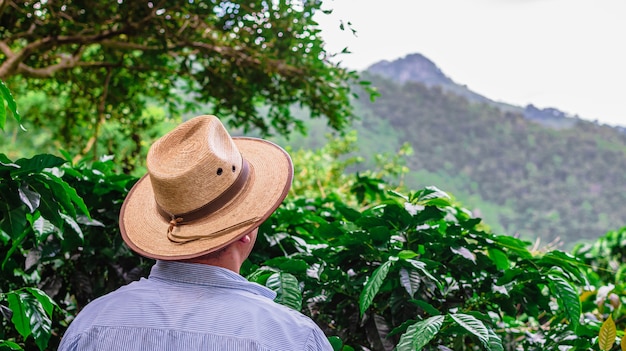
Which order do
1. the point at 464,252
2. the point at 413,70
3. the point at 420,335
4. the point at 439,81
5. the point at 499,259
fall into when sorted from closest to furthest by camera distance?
the point at 420,335 < the point at 464,252 < the point at 499,259 < the point at 413,70 < the point at 439,81

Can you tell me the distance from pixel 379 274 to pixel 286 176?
1.17 ft

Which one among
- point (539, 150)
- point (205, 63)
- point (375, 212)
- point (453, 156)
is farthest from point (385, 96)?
point (375, 212)

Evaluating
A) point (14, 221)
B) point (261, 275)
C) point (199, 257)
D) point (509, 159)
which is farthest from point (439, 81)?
point (199, 257)

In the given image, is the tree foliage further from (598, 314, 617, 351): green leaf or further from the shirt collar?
the shirt collar

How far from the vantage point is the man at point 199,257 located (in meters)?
1.12

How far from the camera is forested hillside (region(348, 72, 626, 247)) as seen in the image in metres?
21.9

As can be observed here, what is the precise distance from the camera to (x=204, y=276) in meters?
1.23

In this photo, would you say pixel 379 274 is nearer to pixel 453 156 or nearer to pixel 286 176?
pixel 286 176

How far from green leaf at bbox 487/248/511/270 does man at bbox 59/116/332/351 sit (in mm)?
808

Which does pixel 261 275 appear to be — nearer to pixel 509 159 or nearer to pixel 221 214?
pixel 221 214

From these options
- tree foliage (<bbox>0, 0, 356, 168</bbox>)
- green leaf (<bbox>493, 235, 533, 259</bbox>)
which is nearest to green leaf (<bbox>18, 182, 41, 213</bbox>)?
green leaf (<bbox>493, 235, 533, 259</bbox>)

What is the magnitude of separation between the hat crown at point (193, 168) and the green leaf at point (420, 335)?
528mm

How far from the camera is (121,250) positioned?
6.73 feet

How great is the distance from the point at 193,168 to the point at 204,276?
0.23 meters
